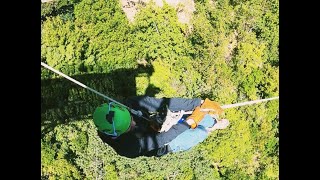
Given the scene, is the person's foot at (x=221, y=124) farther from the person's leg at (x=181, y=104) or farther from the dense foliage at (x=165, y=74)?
the person's leg at (x=181, y=104)

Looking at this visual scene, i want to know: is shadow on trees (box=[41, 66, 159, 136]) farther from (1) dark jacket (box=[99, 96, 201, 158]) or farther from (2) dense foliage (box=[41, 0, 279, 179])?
(1) dark jacket (box=[99, 96, 201, 158])

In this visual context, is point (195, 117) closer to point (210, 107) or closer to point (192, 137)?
point (210, 107)

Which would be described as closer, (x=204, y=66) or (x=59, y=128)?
(x=59, y=128)

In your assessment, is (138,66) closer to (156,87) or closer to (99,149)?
(156,87)

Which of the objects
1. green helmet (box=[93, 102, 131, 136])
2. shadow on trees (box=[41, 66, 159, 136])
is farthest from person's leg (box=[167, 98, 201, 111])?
green helmet (box=[93, 102, 131, 136])

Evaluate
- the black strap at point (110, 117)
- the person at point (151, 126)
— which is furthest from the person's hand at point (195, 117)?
the black strap at point (110, 117)

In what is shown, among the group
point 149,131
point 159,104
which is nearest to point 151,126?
point 149,131
